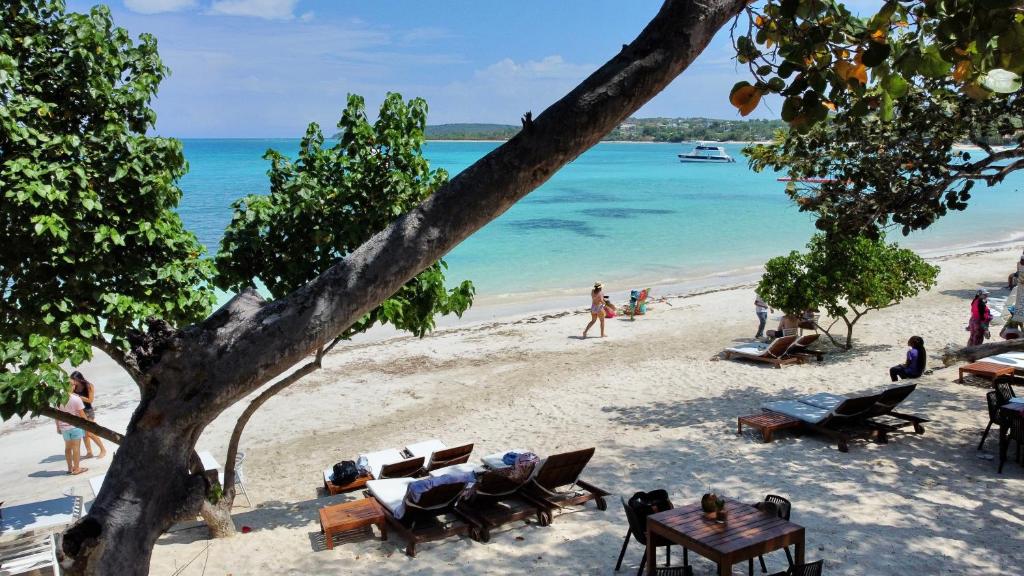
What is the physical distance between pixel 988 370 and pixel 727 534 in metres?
7.92

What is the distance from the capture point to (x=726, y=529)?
5797 millimetres

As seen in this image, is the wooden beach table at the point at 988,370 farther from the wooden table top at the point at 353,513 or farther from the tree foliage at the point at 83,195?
the tree foliage at the point at 83,195

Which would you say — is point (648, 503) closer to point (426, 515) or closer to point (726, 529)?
point (726, 529)

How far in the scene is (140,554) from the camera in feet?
6.88

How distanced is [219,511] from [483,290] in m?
21.5

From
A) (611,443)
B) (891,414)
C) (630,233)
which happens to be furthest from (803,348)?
(630,233)

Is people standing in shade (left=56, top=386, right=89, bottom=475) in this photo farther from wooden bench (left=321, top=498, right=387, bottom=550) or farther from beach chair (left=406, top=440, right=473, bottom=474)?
beach chair (left=406, top=440, right=473, bottom=474)

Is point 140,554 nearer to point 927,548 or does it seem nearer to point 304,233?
point 304,233

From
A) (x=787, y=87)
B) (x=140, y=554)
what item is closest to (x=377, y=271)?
(x=140, y=554)

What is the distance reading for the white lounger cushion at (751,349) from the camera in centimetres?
1456

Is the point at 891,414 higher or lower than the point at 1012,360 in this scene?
lower

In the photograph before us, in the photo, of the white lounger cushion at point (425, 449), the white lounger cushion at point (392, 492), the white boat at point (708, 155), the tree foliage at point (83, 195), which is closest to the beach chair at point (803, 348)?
the white lounger cushion at point (425, 449)

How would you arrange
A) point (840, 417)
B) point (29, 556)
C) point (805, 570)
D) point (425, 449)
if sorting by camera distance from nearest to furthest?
point (805, 570), point (29, 556), point (840, 417), point (425, 449)

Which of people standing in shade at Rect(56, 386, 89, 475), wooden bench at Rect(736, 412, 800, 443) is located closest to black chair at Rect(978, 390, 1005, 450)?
wooden bench at Rect(736, 412, 800, 443)
